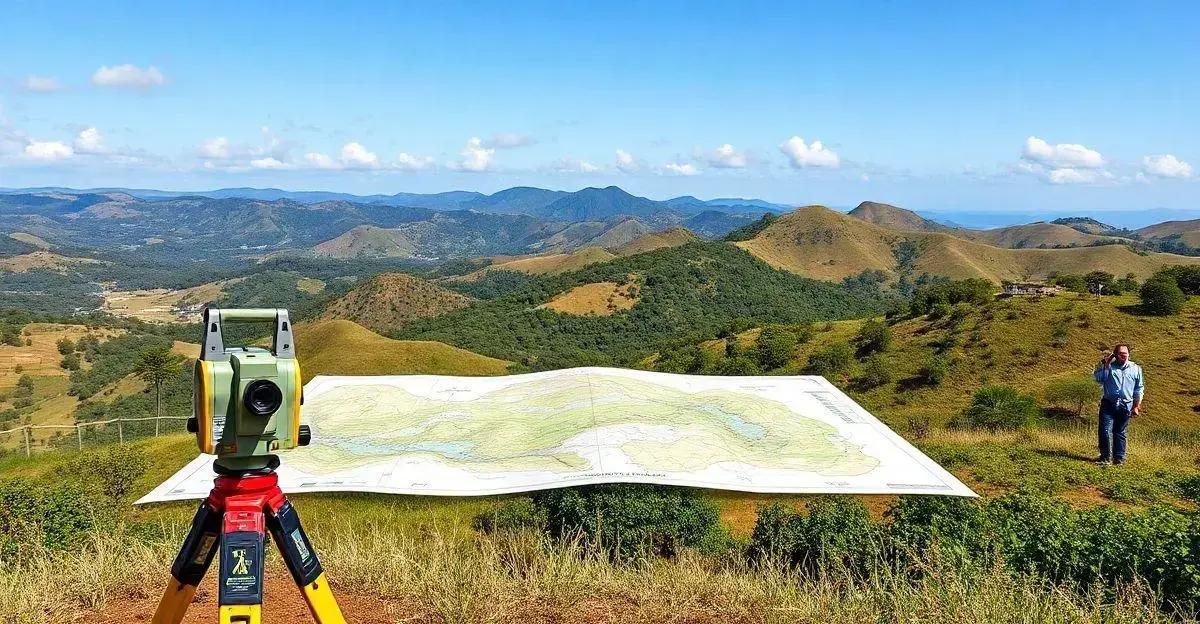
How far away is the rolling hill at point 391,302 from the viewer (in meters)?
109

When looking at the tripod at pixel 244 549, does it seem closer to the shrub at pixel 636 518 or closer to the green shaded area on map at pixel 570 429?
the shrub at pixel 636 518

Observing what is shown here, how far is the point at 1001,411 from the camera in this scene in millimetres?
15383

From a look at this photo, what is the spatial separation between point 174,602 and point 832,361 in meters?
27.6

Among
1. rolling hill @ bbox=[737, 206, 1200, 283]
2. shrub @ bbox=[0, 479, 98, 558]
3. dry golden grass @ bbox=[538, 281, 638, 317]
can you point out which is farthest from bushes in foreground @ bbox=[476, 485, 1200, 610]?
rolling hill @ bbox=[737, 206, 1200, 283]

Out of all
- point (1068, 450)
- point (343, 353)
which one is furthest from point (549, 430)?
point (343, 353)

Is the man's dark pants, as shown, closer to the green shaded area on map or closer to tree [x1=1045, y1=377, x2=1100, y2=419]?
the green shaded area on map

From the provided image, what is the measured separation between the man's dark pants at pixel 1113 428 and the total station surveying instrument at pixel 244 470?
11.2 meters

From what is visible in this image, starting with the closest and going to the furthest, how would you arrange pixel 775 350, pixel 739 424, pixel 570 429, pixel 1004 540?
1. pixel 1004 540
2. pixel 570 429
3. pixel 739 424
4. pixel 775 350

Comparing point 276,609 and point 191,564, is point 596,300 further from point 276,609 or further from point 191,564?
point 191,564

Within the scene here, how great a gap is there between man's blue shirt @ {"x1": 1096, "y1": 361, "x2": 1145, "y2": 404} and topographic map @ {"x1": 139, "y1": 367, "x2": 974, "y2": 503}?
383cm

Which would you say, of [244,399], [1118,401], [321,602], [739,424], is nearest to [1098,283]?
[1118,401]

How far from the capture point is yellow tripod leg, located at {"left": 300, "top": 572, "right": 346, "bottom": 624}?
9.83 feet

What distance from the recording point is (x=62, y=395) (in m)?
71.3

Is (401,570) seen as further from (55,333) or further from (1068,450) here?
(55,333)
